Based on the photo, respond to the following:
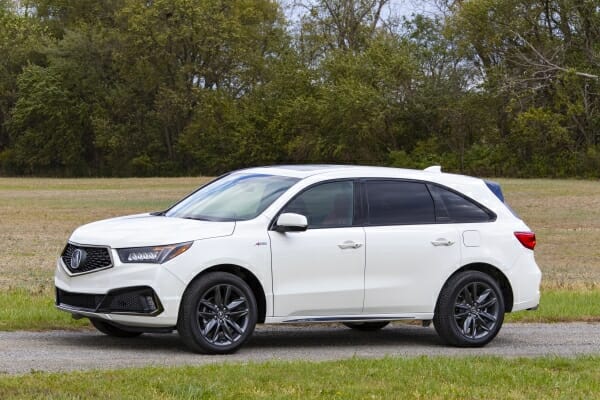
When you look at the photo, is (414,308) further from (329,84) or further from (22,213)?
(329,84)

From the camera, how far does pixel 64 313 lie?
1285cm

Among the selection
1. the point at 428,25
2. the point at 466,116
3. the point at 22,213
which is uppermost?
the point at 428,25

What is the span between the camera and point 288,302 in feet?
36.0

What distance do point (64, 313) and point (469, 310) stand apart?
426cm

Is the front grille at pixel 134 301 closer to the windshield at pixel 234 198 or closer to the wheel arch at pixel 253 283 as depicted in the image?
the wheel arch at pixel 253 283

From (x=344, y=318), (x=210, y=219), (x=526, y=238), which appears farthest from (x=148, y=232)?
(x=526, y=238)

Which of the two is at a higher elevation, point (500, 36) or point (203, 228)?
point (500, 36)

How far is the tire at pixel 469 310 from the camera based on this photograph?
38.0 feet

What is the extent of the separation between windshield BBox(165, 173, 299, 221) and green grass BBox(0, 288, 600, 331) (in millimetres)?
1673

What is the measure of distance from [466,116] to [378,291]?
6302 cm

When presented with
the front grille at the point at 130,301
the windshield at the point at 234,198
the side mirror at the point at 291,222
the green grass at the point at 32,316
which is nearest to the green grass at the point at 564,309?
the windshield at the point at 234,198

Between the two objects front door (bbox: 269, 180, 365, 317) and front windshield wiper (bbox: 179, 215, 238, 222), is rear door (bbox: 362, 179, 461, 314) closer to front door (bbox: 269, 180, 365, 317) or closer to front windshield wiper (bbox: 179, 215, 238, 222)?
front door (bbox: 269, 180, 365, 317)

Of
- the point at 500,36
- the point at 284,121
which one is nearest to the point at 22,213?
the point at 500,36

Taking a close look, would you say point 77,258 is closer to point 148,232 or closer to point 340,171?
point 148,232
